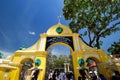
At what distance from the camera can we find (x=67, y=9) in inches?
741

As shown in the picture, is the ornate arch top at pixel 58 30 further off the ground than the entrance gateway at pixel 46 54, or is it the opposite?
the ornate arch top at pixel 58 30

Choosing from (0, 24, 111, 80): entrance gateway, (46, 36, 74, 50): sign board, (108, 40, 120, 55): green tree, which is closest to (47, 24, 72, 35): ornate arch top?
(0, 24, 111, 80): entrance gateway

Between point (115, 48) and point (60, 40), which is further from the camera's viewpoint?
point (115, 48)

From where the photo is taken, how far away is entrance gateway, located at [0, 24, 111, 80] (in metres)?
13.3

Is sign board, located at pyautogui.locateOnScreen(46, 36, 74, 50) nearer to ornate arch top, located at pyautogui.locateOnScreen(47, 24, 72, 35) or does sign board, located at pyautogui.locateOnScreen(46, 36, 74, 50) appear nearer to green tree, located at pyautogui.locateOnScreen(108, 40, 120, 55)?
ornate arch top, located at pyautogui.locateOnScreen(47, 24, 72, 35)

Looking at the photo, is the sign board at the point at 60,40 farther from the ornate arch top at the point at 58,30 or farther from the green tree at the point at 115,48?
the green tree at the point at 115,48

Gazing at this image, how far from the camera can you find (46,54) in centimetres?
1406

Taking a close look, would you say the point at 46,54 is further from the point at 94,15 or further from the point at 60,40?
the point at 94,15

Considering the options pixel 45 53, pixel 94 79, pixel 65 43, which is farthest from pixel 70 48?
pixel 94 79

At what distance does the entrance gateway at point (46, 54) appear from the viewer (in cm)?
1330

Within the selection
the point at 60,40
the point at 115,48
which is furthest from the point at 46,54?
the point at 115,48

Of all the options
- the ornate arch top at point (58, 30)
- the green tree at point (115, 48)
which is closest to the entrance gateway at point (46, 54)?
the ornate arch top at point (58, 30)

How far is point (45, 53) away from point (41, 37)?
2.05 meters

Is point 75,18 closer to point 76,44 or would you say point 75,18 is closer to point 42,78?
point 76,44
